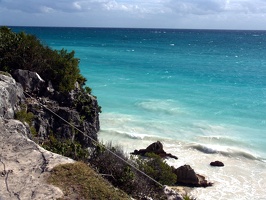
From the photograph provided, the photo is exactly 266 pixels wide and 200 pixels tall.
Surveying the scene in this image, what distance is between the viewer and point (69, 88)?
1706 cm

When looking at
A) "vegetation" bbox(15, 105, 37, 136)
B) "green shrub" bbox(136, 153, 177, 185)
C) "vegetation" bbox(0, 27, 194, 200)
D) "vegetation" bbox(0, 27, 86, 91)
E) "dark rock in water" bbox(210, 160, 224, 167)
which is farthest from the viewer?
"dark rock in water" bbox(210, 160, 224, 167)

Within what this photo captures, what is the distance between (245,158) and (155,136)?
6335 mm

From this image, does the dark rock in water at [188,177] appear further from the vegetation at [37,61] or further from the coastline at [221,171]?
the vegetation at [37,61]

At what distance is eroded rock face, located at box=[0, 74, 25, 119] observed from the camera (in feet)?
40.4

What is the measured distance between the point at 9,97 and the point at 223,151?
1546 centimetres

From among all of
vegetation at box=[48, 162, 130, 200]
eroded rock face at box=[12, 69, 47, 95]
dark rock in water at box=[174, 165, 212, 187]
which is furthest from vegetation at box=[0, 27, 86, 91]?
vegetation at box=[48, 162, 130, 200]

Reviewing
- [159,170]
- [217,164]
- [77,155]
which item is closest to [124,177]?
[77,155]

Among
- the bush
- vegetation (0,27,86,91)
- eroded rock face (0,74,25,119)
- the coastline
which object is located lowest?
the coastline

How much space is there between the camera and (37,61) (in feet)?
56.5

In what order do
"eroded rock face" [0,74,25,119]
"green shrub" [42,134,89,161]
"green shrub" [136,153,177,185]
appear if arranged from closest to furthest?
"green shrub" [42,134,89,161], "eroded rock face" [0,74,25,119], "green shrub" [136,153,177,185]

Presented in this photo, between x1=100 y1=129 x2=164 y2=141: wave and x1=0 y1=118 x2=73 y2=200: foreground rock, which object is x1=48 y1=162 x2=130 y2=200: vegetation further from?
x1=100 y1=129 x2=164 y2=141: wave

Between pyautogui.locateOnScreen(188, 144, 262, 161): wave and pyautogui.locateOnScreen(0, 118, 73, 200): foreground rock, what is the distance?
15913mm

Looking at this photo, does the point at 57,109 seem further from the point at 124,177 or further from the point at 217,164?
the point at 217,164

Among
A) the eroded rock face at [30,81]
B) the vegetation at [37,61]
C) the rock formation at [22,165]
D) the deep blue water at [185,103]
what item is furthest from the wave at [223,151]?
the rock formation at [22,165]
